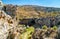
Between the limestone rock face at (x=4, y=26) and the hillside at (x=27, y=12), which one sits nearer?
the limestone rock face at (x=4, y=26)

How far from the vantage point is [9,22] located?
2236 centimetres

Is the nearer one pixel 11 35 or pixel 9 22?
pixel 11 35

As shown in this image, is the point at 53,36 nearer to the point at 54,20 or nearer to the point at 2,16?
the point at 2,16

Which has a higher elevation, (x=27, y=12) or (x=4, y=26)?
(x=4, y=26)

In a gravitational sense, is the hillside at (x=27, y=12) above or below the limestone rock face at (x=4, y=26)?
below

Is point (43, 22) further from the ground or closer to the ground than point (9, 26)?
closer to the ground

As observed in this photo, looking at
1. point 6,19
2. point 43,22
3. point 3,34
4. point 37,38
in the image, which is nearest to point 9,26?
point 6,19

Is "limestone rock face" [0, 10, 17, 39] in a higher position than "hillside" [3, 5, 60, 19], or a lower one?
higher

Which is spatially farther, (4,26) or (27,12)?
(27,12)

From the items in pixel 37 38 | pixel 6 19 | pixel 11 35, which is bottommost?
pixel 37 38

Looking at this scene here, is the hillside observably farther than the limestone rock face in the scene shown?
Yes

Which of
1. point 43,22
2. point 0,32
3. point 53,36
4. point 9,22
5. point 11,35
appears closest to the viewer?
point 0,32

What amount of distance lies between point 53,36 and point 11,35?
22.1ft

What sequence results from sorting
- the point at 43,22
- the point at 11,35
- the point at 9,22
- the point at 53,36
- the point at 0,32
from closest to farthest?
the point at 0,32 < the point at 11,35 < the point at 9,22 < the point at 53,36 < the point at 43,22
